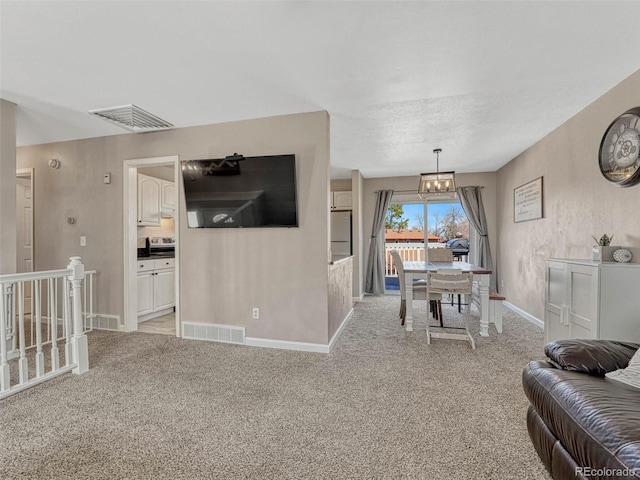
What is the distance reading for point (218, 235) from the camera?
3.36 m

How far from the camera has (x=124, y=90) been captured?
2559 millimetres

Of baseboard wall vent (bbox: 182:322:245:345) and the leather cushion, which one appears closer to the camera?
the leather cushion

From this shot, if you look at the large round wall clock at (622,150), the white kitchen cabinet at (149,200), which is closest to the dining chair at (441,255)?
the large round wall clock at (622,150)

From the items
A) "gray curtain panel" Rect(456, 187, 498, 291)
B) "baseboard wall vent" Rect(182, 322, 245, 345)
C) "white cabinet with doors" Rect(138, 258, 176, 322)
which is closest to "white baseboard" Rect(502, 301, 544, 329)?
"gray curtain panel" Rect(456, 187, 498, 291)

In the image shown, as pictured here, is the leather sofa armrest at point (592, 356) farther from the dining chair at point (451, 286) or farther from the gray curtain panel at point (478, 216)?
the gray curtain panel at point (478, 216)

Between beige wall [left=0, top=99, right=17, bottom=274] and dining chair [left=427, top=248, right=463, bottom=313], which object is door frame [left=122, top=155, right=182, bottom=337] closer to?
beige wall [left=0, top=99, right=17, bottom=274]

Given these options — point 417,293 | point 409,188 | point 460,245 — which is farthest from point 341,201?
point 417,293

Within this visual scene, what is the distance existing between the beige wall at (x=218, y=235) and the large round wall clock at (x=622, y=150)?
245 centimetres

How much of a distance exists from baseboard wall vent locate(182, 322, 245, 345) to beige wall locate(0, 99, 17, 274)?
1.70 m

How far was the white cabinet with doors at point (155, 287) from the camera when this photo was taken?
3947 millimetres

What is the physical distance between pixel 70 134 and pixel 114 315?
2.30 metres

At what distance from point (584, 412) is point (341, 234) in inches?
189

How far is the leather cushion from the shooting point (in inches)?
37.4

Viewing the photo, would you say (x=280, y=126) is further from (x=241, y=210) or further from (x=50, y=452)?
(x=50, y=452)
